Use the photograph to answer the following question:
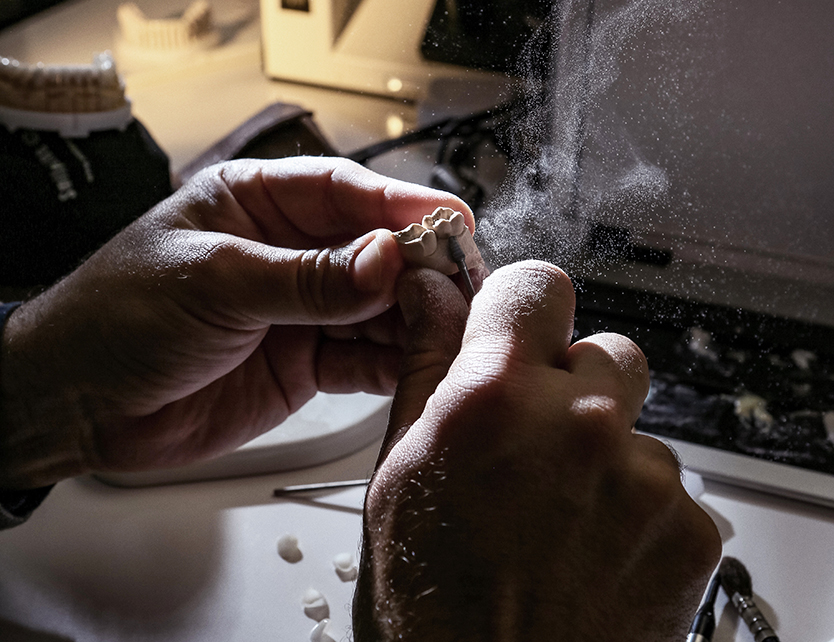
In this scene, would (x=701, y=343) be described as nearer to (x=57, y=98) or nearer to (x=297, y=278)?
(x=297, y=278)

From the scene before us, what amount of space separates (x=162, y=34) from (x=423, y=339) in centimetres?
101

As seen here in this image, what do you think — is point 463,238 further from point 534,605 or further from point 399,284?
point 534,605

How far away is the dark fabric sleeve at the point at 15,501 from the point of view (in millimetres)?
627

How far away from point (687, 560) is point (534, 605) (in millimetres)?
93

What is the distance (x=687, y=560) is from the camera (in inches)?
15.2

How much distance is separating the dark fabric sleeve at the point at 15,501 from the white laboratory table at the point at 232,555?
29 millimetres

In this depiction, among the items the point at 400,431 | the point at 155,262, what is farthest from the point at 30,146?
the point at 400,431

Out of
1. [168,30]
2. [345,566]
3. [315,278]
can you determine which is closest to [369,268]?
[315,278]

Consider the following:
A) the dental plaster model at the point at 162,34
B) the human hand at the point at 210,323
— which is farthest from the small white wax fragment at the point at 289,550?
the dental plaster model at the point at 162,34

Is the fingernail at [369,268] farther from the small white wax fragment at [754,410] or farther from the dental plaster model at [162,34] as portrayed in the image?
the dental plaster model at [162,34]

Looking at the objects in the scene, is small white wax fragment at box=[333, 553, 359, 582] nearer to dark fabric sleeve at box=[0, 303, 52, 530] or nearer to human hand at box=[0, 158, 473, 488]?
human hand at box=[0, 158, 473, 488]

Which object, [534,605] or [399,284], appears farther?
[399,284]

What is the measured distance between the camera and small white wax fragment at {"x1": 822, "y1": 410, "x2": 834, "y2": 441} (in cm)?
74

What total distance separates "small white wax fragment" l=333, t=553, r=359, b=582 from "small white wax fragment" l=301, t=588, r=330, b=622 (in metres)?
0.03
